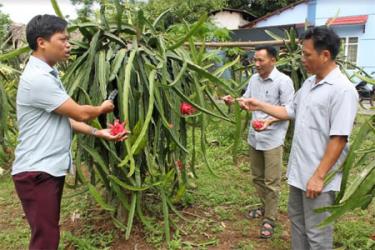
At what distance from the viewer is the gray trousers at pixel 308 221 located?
234 centimetres

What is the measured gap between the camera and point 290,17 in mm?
15180

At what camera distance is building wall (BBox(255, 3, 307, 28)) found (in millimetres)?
14859

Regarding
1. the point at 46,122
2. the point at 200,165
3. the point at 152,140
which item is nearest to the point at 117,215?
the point at 152,140

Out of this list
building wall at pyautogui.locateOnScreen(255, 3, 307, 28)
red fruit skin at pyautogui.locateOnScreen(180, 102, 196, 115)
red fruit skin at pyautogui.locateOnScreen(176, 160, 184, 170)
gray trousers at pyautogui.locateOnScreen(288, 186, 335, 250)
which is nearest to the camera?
gray trousers at pyautogui.locateOnScreen(288, 186, 335, 250)

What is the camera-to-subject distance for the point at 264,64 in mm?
3357

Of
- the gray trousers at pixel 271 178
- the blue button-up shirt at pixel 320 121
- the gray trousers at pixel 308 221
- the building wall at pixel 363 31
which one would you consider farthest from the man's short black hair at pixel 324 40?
the building wall at pixel 363 31

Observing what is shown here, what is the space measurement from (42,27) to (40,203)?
0.87 m

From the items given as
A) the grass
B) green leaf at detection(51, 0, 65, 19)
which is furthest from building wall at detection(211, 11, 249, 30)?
green leaf at detection(51, 0, 65, 19)

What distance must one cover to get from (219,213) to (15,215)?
5.88 feet

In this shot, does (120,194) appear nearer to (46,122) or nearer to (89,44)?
(46,122)

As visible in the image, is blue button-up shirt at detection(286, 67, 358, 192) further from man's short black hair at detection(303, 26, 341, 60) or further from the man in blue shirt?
the man in blue shirt

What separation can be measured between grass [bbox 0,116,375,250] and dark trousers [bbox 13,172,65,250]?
794 mm

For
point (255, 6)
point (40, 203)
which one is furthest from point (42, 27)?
point (255, 6)

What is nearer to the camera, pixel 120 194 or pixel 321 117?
pixel 321 117
